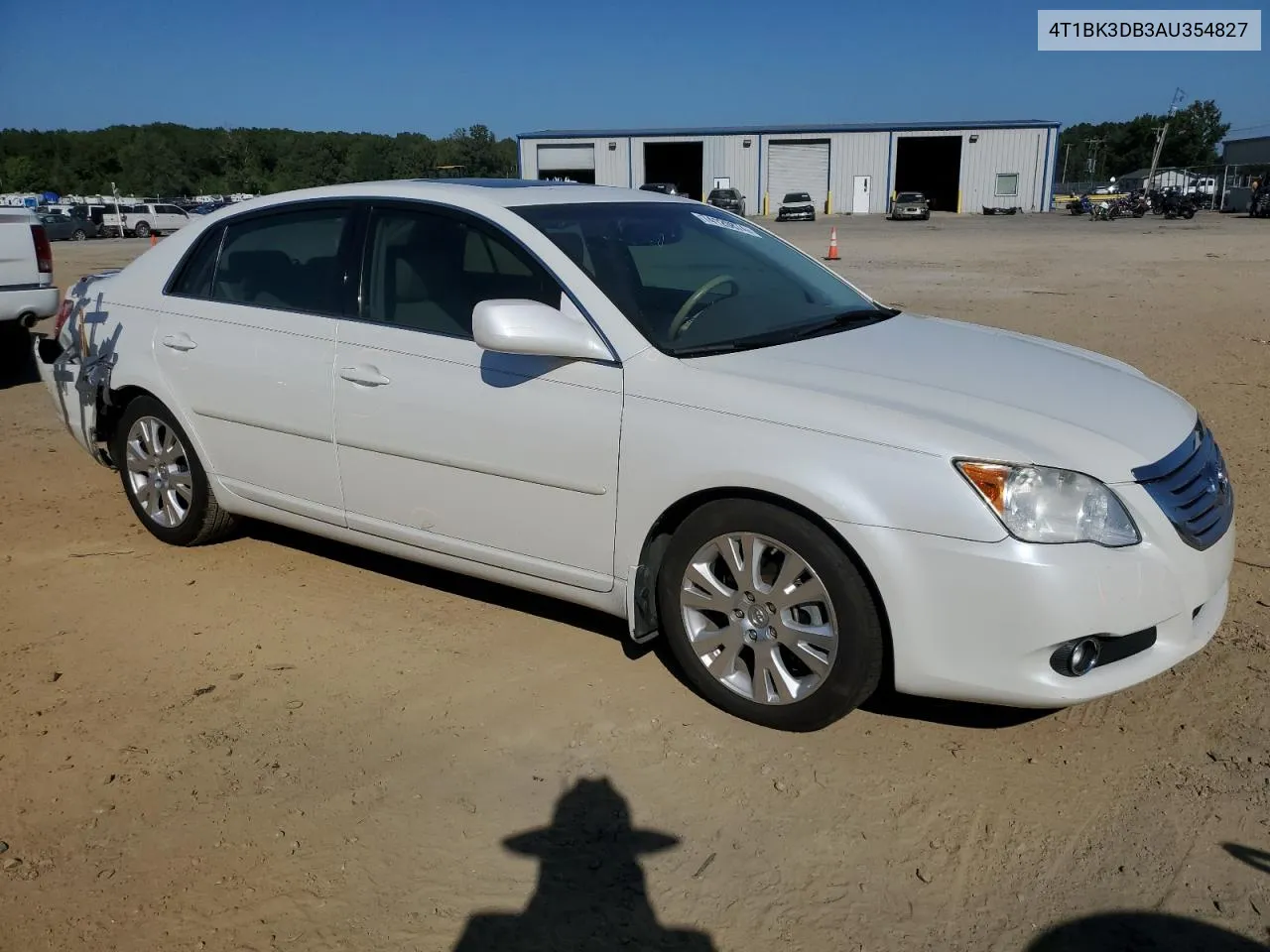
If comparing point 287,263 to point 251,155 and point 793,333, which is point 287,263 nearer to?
point 793,333

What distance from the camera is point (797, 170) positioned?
6425 cm

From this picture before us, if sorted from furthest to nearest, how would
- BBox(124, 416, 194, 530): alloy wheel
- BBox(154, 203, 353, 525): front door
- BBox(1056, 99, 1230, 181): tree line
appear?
Result: BBox(1056, 99, 1230, 181): tree line → BBox(124, 416, 194, 530): alloy wheel → BBox(154, 203, 353, 525): front door

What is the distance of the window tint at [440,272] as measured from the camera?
151 inches

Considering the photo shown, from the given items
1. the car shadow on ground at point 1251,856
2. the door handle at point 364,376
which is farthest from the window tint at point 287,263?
the car shadow on ground at point 1251,856

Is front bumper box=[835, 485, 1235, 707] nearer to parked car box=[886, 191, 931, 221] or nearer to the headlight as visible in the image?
the headlight

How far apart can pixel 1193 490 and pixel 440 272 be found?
271cm

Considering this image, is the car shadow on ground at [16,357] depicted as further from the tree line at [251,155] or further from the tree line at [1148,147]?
the tree line at [1148,147]

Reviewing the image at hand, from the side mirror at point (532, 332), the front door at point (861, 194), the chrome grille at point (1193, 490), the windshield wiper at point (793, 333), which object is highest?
the front door at point (861, 194)

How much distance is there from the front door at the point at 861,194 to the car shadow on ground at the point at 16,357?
193ft

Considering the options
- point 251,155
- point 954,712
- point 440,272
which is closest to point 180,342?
point 440,272

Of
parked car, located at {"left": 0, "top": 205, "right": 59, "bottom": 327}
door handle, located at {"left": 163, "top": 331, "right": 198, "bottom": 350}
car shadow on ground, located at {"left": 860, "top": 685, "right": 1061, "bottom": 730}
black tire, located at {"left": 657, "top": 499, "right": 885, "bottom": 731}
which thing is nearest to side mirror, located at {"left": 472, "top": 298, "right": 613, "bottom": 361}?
black tire, located at {"left": 657, "top": 499, "right": 885, "bottom": 731}

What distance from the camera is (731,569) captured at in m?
3.30

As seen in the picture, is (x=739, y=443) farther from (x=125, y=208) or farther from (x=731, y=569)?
(x=125, y=208)

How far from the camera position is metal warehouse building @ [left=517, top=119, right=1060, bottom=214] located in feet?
206
